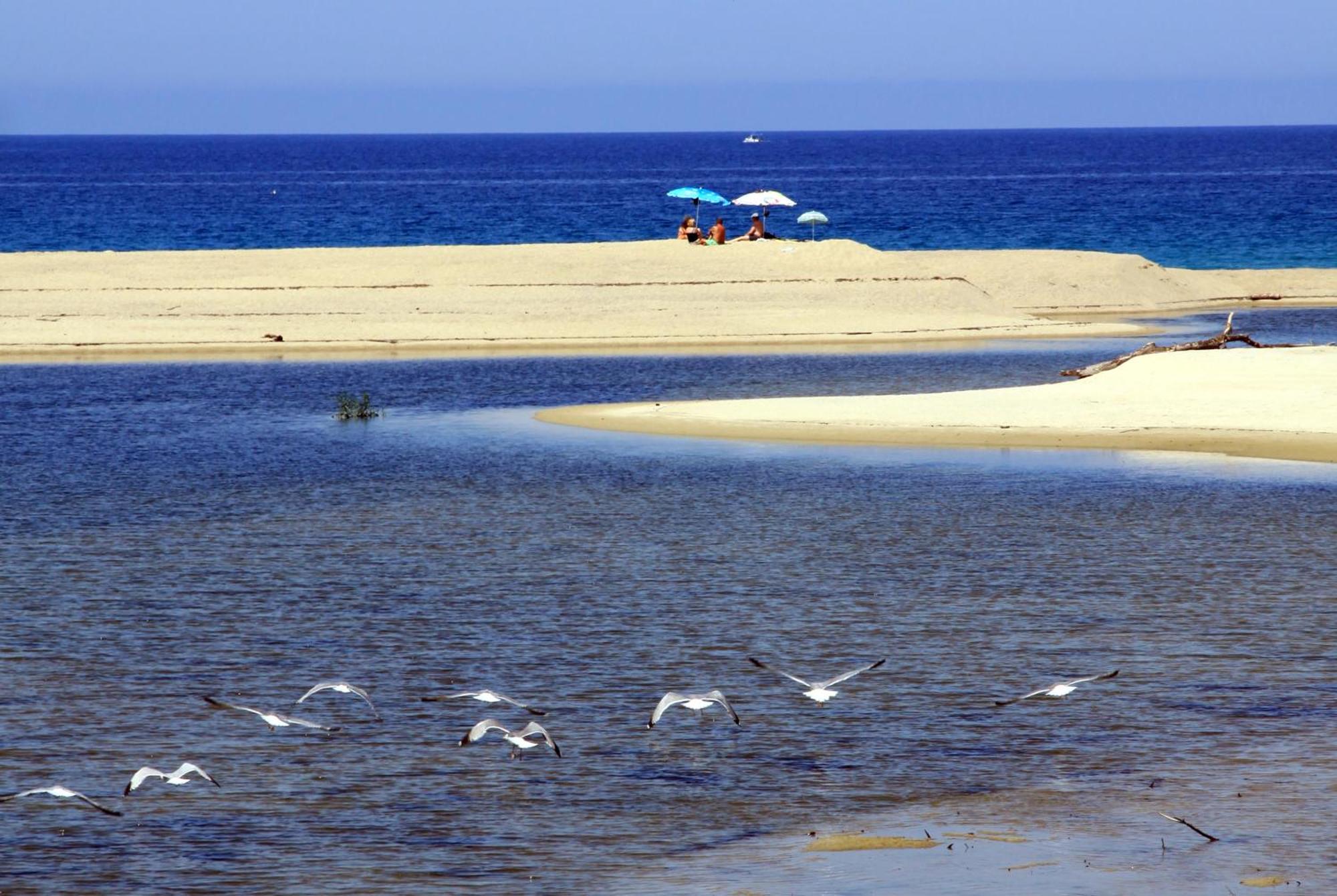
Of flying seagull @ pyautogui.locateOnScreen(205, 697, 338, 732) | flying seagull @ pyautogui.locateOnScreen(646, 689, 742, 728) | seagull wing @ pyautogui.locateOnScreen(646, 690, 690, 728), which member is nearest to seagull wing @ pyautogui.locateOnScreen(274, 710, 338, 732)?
flying seagull @ pyautogui.locateOnScreen(205, 697, 338, 732)

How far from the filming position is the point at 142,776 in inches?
420

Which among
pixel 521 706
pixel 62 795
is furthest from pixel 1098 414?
pixel 62 795

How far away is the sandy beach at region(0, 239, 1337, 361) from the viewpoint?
42844 millimetres

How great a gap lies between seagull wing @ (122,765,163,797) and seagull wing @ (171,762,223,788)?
15mm

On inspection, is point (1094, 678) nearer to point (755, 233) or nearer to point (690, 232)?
point (755, 233)

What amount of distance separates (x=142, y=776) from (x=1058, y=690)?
589cm

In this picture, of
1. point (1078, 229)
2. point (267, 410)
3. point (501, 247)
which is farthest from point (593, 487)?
point (1078, 229)

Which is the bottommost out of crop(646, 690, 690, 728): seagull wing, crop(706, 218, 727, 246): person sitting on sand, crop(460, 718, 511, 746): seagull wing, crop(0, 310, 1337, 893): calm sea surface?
crop(706, 218, 727, 246): person sitting on sand

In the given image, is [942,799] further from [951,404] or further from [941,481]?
[951,404]

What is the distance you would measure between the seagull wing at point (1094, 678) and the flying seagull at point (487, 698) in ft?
11.8

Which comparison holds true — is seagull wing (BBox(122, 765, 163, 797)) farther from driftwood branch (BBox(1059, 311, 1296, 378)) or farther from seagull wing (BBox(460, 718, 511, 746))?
driftwood branch (BBox(1059, 311, 1296, 378))

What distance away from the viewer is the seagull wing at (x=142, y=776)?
1059 centimetres

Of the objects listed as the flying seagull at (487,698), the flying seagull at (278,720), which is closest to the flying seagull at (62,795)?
the flying seagull at (278,720)

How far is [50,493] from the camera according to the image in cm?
2261
